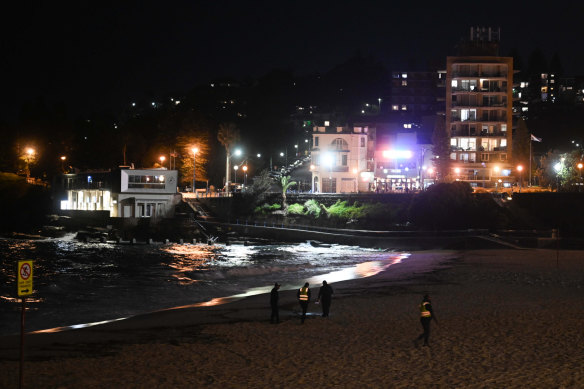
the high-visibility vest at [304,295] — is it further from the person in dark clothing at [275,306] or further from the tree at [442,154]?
the tree at [442,154]

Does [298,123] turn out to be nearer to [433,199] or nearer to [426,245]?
[433,199]

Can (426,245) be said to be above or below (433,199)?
below

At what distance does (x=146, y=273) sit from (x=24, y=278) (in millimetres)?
25058

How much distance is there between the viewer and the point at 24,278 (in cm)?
1115

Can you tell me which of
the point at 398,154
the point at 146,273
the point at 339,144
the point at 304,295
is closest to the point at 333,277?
the point at 146,273

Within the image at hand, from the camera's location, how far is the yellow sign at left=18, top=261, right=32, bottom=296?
11.0 metres

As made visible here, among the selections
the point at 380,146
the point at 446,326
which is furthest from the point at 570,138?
the point at 446,326

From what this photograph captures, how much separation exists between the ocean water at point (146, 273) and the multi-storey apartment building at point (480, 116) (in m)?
43.6

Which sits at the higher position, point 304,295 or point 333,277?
point 304,295

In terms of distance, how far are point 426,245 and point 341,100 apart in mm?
109129

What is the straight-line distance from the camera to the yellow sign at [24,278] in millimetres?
10961

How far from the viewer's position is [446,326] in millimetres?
17625

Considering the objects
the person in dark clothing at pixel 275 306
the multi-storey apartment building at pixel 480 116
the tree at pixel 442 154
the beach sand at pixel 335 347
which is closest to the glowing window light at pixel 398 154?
the tree at pixel 442 154

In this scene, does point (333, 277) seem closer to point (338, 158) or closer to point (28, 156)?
point (338, 158)
